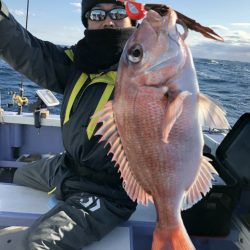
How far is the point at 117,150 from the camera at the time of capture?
1.65 m

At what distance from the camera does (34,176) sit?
3.07 meters

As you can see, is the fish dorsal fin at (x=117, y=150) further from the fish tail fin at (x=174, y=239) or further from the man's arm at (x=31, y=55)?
the man's arm at (x=31, y=55)

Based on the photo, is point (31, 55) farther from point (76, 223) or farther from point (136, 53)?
point (136, 53)

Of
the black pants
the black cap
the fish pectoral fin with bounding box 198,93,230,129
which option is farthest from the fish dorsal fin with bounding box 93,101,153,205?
the black cap

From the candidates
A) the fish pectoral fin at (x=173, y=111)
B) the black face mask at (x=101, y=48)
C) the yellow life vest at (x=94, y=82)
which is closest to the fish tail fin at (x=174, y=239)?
the fish pectoral fin at (x=173, y=111)

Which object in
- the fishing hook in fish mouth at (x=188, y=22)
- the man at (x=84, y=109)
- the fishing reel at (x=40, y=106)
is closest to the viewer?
the fishing hook in fish mouth at (x=188, y=22)

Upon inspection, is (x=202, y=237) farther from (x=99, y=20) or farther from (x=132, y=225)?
(x=99, y=20)

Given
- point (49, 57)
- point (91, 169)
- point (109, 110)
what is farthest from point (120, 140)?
point (49, 57)

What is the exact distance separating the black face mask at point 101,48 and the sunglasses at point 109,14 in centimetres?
10

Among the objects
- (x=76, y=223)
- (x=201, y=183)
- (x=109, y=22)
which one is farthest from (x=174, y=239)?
(x=109, y=22)

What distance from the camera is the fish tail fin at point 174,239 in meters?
1.69

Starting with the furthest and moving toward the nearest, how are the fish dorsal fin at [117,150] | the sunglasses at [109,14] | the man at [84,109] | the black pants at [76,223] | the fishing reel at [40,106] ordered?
the fishing reel at [40,106] → the sunglasses at [109,14] → the man at [84,109] → the black pants at [76,223] → the fish dorsal fin at [117,150]

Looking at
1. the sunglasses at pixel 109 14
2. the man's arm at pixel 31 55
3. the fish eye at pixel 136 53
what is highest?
the sunglasses at pixel 109 14

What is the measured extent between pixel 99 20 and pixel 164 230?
152cm
